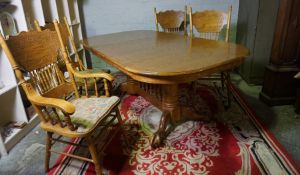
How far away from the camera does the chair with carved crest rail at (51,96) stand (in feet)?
4.37

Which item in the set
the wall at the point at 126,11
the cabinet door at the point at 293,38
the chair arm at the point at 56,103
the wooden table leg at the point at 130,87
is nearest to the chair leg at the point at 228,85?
the cabinet door at the point at 293,38

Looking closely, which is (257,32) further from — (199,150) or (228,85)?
(199,150)

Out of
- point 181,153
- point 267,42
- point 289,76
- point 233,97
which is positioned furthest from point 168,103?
point 267,42

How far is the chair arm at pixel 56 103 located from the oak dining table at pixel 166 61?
16.7 inches

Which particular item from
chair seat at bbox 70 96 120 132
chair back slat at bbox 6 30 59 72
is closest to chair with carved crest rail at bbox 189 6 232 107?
chair seat at bbox 70 96 120 132

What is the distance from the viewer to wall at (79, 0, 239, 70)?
129 inches

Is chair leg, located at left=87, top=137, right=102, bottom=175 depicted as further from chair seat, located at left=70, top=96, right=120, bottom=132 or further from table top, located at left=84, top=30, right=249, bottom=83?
table top, located at left=84, top=30, right=249, bottom=83

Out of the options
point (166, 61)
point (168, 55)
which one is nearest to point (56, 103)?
point (166, 61)

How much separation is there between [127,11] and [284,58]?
2.22 meters

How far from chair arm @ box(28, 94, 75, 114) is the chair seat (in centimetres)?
21

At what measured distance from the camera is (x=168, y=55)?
165 cm

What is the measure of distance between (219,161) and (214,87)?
1.42 meters

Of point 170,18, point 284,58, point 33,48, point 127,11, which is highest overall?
point 127,11

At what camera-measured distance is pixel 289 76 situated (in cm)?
232
